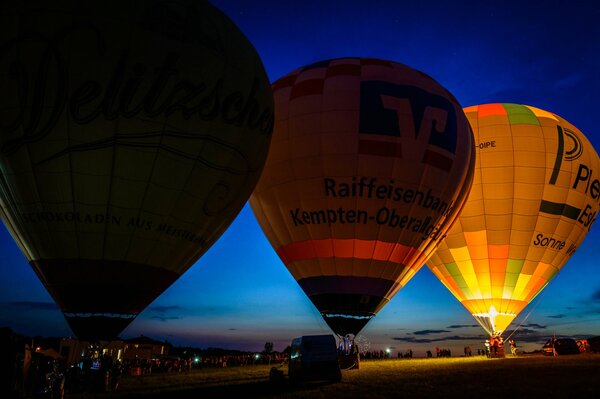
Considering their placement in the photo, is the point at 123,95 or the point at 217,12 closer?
the point at 123,95

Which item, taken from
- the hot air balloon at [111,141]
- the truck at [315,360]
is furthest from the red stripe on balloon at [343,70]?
the truck at [315,360]

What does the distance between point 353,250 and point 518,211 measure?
9515 millimetres

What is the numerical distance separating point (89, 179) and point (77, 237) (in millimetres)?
1251

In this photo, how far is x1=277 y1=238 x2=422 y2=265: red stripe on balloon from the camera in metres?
15.1

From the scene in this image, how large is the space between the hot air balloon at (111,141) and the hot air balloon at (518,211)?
13.7m

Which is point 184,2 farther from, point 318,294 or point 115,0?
point 318,294

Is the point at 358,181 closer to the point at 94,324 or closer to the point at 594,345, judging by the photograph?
the point at 94,324

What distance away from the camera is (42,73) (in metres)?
9.52

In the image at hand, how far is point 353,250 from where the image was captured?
1507 centimetres

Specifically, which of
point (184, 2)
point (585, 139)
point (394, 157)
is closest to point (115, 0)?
point (184, 2)

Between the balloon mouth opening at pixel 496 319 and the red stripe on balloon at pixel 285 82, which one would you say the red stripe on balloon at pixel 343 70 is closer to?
the red stripe on balloon at pixel 285 82

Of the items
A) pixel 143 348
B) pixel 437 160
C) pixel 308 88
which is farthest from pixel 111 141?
pixel 143 348

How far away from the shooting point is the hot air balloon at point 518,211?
20.7 meters

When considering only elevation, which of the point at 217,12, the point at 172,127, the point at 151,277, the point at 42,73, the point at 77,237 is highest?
the point at 217,12
